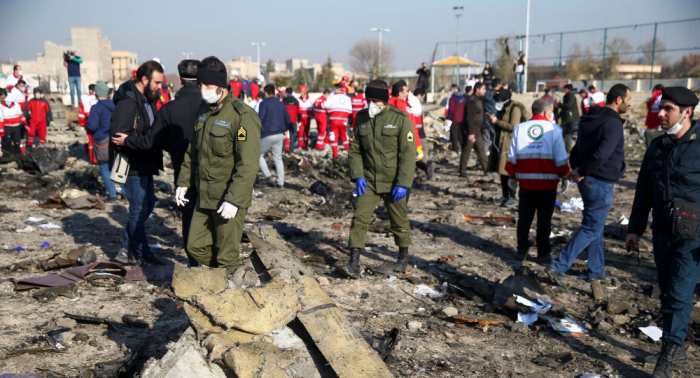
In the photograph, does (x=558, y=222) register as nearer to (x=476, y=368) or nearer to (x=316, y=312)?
(x=476, y=368)

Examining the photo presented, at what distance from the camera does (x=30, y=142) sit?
14258mm

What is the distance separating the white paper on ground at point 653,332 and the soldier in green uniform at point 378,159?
2.48 meters

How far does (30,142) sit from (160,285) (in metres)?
11.6

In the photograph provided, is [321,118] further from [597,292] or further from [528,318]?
[528,318]

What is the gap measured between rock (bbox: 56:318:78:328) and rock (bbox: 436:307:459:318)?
309 centimetres

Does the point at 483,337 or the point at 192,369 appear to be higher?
the point at 192,369

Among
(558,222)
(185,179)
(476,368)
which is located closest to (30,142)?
(185,179)

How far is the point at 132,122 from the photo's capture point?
5.23 m

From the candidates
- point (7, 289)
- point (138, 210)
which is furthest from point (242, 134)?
point (7, 289)

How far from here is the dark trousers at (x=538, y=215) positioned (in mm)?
6078

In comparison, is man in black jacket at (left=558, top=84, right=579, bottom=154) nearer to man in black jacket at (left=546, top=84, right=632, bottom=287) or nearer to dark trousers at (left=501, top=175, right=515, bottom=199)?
dark trousers at (left=501, top=175, right=515, bottom=199)

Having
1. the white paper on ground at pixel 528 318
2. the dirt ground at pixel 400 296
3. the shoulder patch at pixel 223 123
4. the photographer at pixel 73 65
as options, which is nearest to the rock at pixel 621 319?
the dirt ground at pixel 400 296

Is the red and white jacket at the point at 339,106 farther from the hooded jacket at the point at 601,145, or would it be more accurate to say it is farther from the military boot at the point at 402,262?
the hooded jacket at the point at 601,145

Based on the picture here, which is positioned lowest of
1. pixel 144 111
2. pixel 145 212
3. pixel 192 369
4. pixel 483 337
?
pixel 483 337
